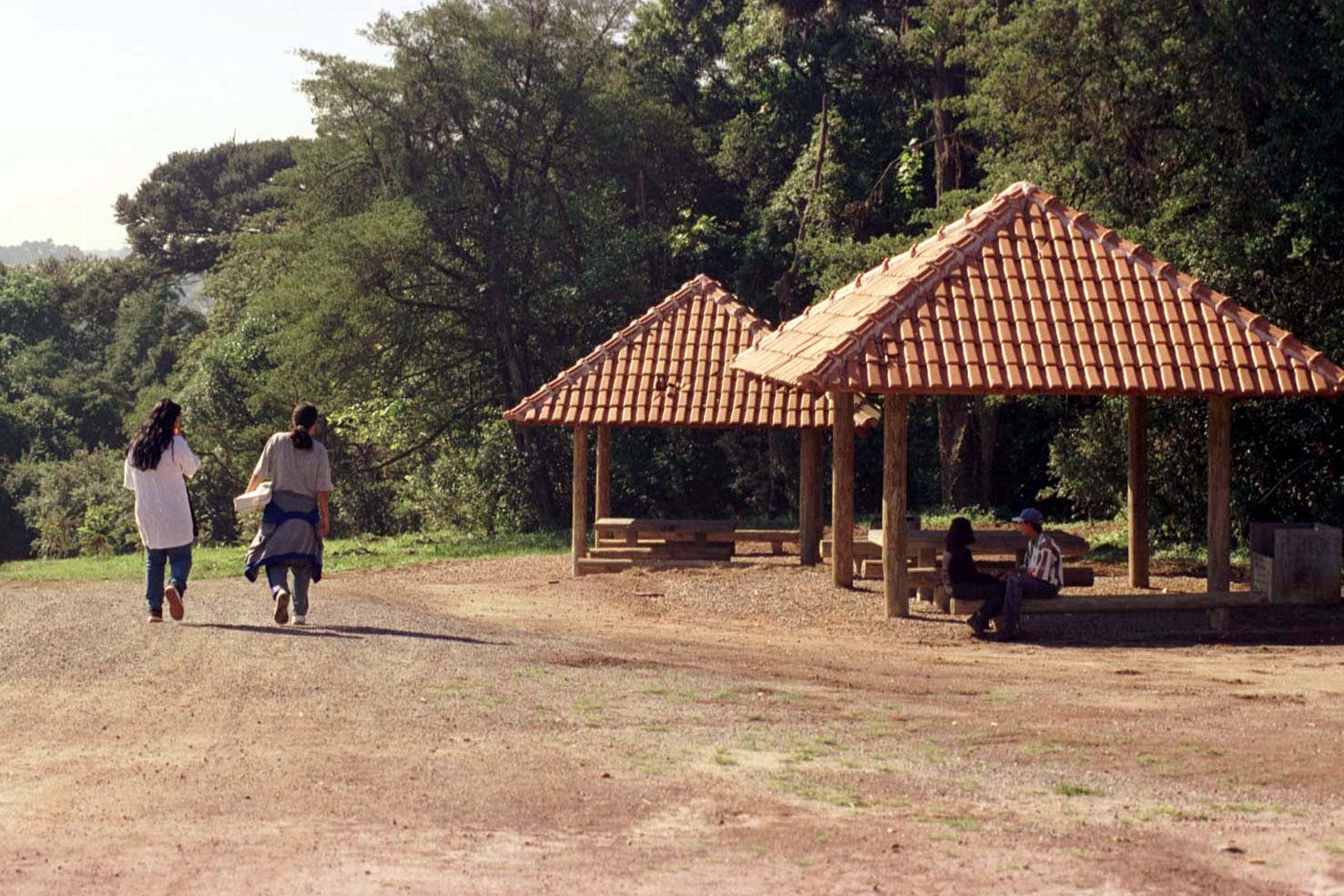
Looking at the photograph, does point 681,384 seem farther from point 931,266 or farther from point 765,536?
point 931,266

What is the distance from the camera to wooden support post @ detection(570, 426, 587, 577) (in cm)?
2169

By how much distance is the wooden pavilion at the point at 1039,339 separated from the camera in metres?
15.1

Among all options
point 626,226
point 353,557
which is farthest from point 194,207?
point 353,557

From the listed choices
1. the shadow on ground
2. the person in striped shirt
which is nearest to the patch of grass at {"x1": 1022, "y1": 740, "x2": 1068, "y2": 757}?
the shadow on ground

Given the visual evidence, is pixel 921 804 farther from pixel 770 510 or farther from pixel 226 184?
pixel 226 184

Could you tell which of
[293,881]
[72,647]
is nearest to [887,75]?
[72,647]

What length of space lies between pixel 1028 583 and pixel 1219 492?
2713mm

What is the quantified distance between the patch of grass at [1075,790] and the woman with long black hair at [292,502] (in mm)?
6878

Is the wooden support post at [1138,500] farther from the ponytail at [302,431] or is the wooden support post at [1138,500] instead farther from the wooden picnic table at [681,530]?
the ponytail at [302,431]

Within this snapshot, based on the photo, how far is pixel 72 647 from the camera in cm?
1241

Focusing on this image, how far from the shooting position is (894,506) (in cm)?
1534

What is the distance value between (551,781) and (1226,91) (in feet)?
52.1

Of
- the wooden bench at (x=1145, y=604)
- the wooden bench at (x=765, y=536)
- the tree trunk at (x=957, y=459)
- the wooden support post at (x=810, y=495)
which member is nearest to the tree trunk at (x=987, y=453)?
the tree trunk at (x=957, y=459)

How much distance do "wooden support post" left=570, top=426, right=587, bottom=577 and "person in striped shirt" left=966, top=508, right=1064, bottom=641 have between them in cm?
797
